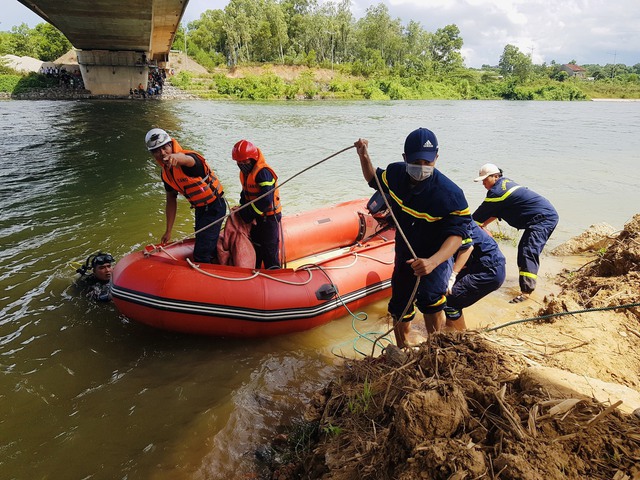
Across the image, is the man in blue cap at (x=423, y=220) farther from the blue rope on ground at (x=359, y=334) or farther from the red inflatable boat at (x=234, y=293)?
the red inflatable boat at (x=234, y=293)

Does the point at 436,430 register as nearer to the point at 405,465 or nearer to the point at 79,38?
the point at 405,465

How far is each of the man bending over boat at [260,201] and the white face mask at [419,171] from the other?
1435 millimetres

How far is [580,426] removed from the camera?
4.79 ft

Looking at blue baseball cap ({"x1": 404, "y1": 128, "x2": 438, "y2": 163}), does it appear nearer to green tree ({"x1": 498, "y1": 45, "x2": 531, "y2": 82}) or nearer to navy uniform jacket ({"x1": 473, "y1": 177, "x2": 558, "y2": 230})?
navy uniform jacket ({"x1": 473, "y1": 177, "x2": 558, "y2": 230})

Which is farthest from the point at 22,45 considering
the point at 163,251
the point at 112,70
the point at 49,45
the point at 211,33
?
the point at 163,251

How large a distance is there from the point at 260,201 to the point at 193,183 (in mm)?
617

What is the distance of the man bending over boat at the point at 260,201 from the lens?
Result: 369 cm

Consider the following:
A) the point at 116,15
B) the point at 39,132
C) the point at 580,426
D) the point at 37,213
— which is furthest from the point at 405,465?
the point at 39,132

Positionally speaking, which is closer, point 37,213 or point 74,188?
point 37,213

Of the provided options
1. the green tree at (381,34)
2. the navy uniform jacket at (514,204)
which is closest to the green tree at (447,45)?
the green tree at (381,34)

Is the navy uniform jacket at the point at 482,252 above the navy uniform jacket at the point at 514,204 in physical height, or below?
below

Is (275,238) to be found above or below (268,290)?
above

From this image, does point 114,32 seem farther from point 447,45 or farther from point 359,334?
point 447,45

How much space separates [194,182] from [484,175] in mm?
2779
